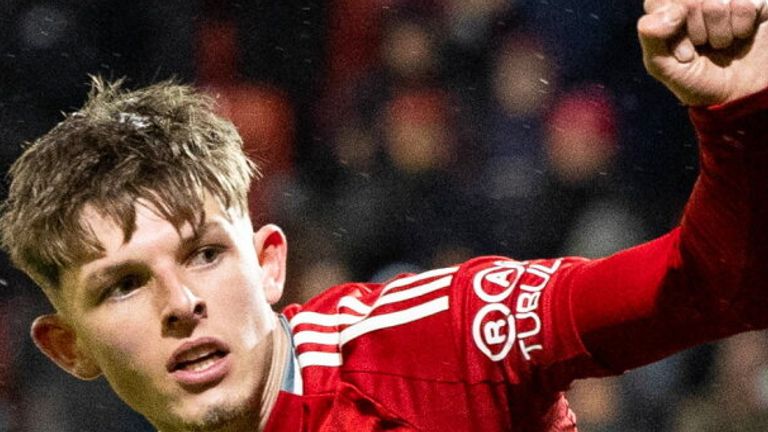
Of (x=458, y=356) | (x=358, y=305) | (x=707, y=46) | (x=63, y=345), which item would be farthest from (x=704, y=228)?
(x=63, y=345)

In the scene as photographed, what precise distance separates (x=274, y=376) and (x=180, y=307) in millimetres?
231

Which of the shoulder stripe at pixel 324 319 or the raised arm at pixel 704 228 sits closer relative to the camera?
the raised arm at pixel 704 228

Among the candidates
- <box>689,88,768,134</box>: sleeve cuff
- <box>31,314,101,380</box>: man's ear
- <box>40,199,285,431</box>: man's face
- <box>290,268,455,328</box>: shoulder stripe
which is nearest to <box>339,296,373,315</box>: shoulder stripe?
<box>290,268,455,328</box>: shoulder stripe

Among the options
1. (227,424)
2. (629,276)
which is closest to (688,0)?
(629,276)

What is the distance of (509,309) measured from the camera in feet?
5.69

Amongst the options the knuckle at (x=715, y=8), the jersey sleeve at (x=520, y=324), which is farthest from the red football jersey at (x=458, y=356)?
the knuckle at (x=715, y=8)

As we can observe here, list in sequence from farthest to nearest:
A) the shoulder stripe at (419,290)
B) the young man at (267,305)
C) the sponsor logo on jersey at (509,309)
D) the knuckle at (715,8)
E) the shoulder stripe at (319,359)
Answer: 1. the shoulder stripe at (319,359)
2. the shoulder stripe at (419,290)
3. the sponsor logo on jersey at (509,309)
4. the young man at (267,305)
5. the knuckle at (715,8)

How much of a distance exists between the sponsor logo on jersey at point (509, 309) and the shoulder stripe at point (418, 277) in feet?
0.18

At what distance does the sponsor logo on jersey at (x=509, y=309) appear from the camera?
5.59ft

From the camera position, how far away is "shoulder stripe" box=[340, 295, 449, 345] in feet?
5.91

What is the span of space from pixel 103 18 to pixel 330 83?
63cm

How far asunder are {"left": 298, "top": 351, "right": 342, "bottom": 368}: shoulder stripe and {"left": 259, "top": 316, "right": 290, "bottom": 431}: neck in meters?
0.03

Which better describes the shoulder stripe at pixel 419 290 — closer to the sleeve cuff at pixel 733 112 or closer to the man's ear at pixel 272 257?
the man's ear at pixel 272 257

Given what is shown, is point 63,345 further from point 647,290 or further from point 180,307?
point 647,290
